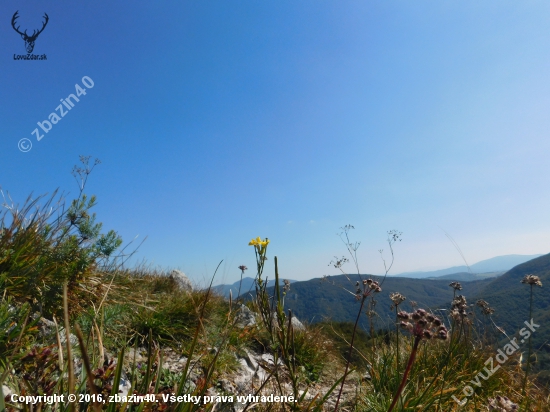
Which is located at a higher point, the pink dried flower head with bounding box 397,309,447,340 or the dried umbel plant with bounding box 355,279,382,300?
the dried umbel plant with bounding box 355,279,382,300

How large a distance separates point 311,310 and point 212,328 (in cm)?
12256

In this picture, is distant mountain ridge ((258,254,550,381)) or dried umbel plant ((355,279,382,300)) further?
distant mountain ridge ((258,254,550,381))

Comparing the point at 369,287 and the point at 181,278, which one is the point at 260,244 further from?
the point at 181,278

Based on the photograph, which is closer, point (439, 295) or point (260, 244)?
point (260, 244)

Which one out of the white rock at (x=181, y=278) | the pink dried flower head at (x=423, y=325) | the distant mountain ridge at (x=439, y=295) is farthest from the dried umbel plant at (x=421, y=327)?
the distant mountain ridge at (x=439, y=295)

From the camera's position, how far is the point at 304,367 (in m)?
5.20

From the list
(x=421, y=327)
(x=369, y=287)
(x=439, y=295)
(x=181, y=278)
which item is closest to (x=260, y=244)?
(x=421, y=327)

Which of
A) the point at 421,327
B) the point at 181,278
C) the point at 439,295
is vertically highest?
the point at 181,278

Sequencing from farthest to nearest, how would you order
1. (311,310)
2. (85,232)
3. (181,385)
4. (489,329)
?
(311,310)
(489,329)
(85,232)
(181,385)

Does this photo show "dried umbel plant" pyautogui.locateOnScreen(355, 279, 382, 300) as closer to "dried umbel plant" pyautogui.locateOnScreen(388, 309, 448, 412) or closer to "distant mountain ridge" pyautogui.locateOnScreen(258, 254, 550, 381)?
"dried umbel plant" pyautogui.locateOnScreen(388, 309, 448, 412)

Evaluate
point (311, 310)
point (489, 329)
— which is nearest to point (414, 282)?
point (311, 310)

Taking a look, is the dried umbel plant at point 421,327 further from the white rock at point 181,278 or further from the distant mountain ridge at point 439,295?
the distant mountain ridge at point 439,295

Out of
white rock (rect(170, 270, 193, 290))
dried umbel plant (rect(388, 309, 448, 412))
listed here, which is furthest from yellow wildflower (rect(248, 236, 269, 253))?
white rock (rect(170, 270, 193, 290))

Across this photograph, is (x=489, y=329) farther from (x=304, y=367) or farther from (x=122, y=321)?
(x=122, y=321)
